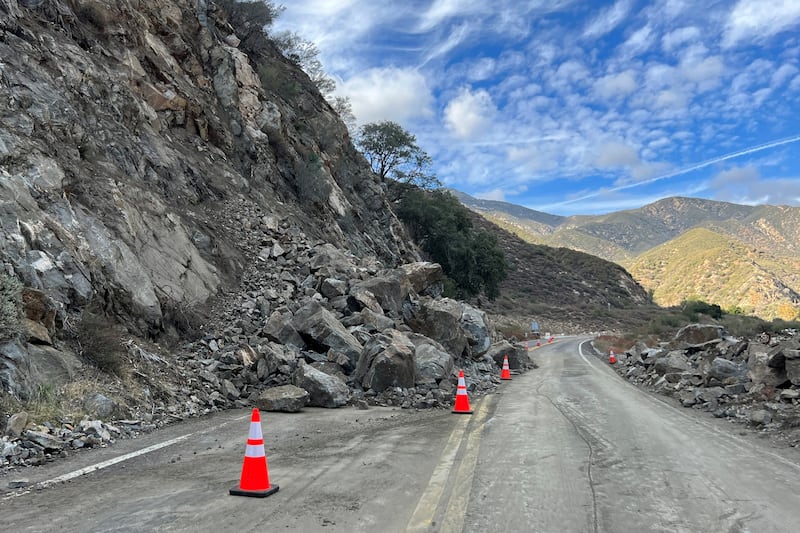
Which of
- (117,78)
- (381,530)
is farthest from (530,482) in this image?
(117,78)

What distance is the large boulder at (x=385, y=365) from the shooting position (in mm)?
11297

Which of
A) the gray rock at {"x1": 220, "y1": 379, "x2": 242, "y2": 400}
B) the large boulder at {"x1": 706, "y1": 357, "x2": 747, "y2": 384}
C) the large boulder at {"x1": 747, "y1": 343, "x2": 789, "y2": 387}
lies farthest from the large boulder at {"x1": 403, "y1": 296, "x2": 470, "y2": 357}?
the large boulder at {"x1": 747, "y1": 343, "x2": 789, "y2": 387}

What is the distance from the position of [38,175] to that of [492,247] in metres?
43.1

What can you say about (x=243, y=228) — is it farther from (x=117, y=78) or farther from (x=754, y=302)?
(x=754, y=302)

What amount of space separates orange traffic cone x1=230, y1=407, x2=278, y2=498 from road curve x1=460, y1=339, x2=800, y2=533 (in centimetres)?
184

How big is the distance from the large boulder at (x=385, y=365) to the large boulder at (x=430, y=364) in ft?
1.78

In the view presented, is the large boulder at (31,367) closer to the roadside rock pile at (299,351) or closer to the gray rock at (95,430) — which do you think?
the roadside rock pile at (299,351)

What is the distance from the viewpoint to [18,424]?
6066 millimetres

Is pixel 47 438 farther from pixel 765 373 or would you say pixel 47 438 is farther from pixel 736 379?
pixel 736 379

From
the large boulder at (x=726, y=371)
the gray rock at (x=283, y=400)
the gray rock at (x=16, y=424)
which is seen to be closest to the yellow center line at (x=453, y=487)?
the gray rock at (x=283, y=400)

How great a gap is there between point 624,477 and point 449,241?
41.1 meters

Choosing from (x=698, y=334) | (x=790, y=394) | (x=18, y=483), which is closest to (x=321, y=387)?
(x=18, y=483)

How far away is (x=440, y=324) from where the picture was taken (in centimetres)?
1692

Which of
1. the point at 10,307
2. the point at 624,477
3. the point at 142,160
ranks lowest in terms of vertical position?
the point at 624,477
